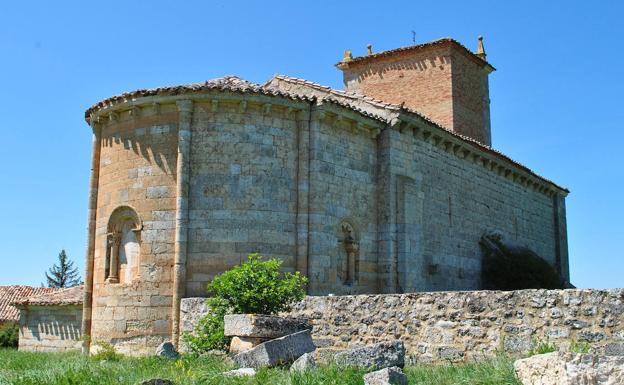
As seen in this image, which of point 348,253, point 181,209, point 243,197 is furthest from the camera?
point 348,253

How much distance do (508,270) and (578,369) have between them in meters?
14.3

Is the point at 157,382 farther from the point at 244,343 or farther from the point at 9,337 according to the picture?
the point at 9,337

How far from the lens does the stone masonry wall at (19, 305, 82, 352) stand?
66.7ft

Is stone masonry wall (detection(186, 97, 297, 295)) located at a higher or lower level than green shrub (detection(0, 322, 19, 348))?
higher

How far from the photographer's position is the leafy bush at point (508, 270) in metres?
18.8

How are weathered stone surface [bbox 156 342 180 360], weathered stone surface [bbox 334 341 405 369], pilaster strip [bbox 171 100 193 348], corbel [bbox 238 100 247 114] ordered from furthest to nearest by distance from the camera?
1. corbel [bbox 238 100 247 114]
2. pilaster strip [bbox 171 100 193 348]
3. weathered stone surface [bbox 156 342 180 360]
4. weathered stone surface [bbox 334 341 405 369]

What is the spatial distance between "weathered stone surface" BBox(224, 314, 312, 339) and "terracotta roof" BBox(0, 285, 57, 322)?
24392 millimetres

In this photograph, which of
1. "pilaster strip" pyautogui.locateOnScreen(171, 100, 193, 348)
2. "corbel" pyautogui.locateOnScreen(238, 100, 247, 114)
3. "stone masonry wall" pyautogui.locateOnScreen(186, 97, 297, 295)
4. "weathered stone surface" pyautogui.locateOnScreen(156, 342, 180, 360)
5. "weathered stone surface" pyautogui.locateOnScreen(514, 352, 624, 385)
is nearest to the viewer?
"weathered stone surface" pyautogui.locateOnScreen(514, 352, 624, 385)

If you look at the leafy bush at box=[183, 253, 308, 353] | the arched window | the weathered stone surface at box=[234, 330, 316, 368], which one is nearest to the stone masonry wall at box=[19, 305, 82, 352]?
the arched window

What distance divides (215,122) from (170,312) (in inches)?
149

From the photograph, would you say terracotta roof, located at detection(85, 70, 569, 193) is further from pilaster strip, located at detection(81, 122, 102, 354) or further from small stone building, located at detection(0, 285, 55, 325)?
small stone building, located at detection(0, 285, 55, 325)

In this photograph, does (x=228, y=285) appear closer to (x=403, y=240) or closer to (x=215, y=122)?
(x=215, y=122)

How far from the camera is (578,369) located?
16.8 ft

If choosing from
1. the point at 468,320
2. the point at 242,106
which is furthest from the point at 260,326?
the point at 242,106
